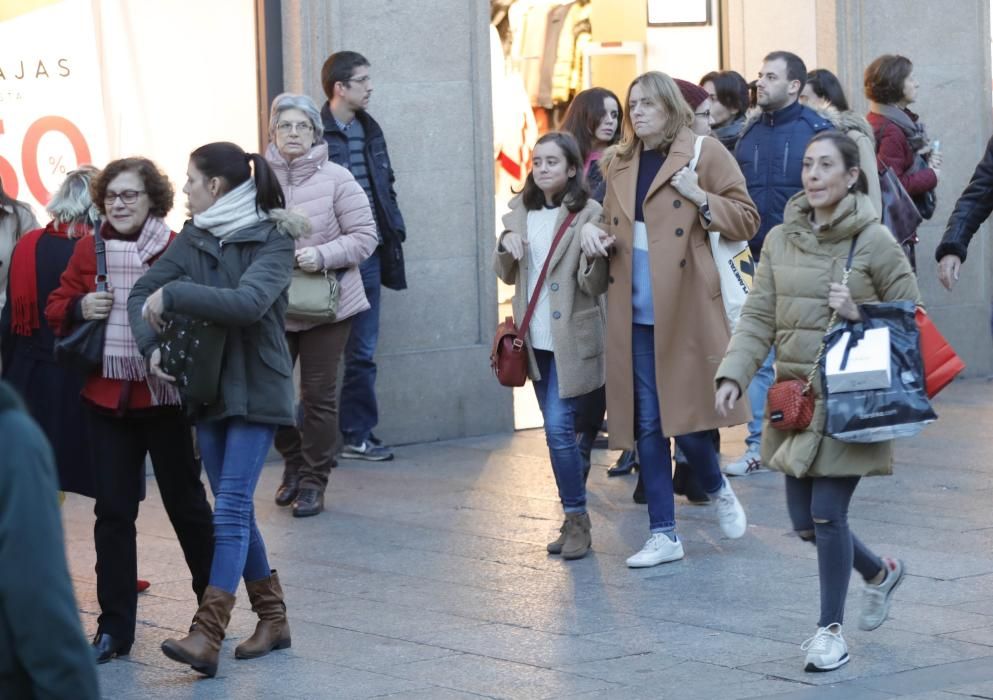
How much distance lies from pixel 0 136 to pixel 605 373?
377cm

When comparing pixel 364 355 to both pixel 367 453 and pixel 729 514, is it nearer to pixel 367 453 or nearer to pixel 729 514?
pixel 367 453

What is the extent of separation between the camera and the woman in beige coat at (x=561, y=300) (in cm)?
713

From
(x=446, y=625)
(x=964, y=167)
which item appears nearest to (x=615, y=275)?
(x=446, y=625)

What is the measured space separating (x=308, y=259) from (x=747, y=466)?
255cm

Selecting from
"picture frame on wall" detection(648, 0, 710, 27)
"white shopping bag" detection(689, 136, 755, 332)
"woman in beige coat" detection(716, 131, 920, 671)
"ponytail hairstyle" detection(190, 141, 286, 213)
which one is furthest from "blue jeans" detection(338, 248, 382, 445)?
"woman in beige coat" detection(716, 131, 920, 671)

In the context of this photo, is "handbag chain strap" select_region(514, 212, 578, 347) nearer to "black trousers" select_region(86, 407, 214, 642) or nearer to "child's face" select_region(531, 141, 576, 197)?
"child's face" select_region(531, 141, 576, 197)

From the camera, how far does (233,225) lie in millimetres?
5660

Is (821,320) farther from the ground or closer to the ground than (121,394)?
farther from the ground

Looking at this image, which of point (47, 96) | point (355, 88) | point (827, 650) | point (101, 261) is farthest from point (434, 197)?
point (827, 650)

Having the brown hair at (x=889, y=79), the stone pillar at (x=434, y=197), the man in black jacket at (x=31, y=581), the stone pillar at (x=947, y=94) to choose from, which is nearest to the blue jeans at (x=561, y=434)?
the stone pillar at (x=434, y=197)

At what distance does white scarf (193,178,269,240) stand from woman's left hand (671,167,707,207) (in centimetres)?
192

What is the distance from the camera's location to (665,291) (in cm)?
702

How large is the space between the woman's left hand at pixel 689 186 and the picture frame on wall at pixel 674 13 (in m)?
5.67

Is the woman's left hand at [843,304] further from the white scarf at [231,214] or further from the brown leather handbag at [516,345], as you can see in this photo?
the brown leather handbag at [516,345]
